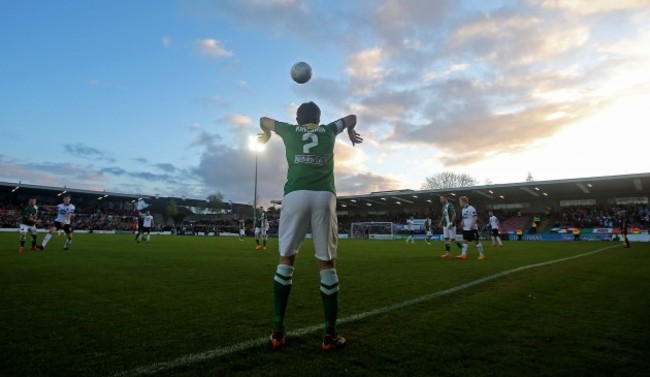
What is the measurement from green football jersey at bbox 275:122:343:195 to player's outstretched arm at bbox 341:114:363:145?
0.19m

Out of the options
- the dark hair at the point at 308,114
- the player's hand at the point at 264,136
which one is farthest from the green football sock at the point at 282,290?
the dark hair at the point at 308,114

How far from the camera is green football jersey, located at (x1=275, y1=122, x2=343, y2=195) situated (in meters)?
4.02

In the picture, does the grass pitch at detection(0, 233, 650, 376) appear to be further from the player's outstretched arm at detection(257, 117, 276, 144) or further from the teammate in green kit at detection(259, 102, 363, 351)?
the player's outstretched arm at detection(257, 117, 276, 144)

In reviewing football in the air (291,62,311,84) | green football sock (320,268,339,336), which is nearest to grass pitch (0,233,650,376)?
green football sock (320,268,339,336)

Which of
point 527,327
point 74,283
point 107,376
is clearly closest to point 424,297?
point 527,327

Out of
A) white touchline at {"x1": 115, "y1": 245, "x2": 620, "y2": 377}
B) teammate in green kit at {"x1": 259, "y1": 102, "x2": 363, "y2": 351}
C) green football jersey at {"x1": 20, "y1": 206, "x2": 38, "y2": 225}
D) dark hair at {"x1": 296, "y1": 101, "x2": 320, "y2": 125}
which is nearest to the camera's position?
white touchline at {"x1": 115, "y1": 245, "x2": 620, "y2": 377}

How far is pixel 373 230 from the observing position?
55.4 m

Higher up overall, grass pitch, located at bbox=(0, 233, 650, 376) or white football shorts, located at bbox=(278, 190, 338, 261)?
white football shorts, located at bbox=(278, 190, 338, 261)

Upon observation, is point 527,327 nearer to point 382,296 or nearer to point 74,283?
point 382,296

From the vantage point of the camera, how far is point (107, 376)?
2.82 m

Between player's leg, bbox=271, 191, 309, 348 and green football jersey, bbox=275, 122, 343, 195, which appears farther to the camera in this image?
green football jersey, bbox=275, 122, 343, 195

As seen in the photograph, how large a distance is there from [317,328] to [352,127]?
2283 mm

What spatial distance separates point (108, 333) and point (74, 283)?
4.09 meters

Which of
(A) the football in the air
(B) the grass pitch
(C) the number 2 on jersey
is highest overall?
(A) the football in the air
